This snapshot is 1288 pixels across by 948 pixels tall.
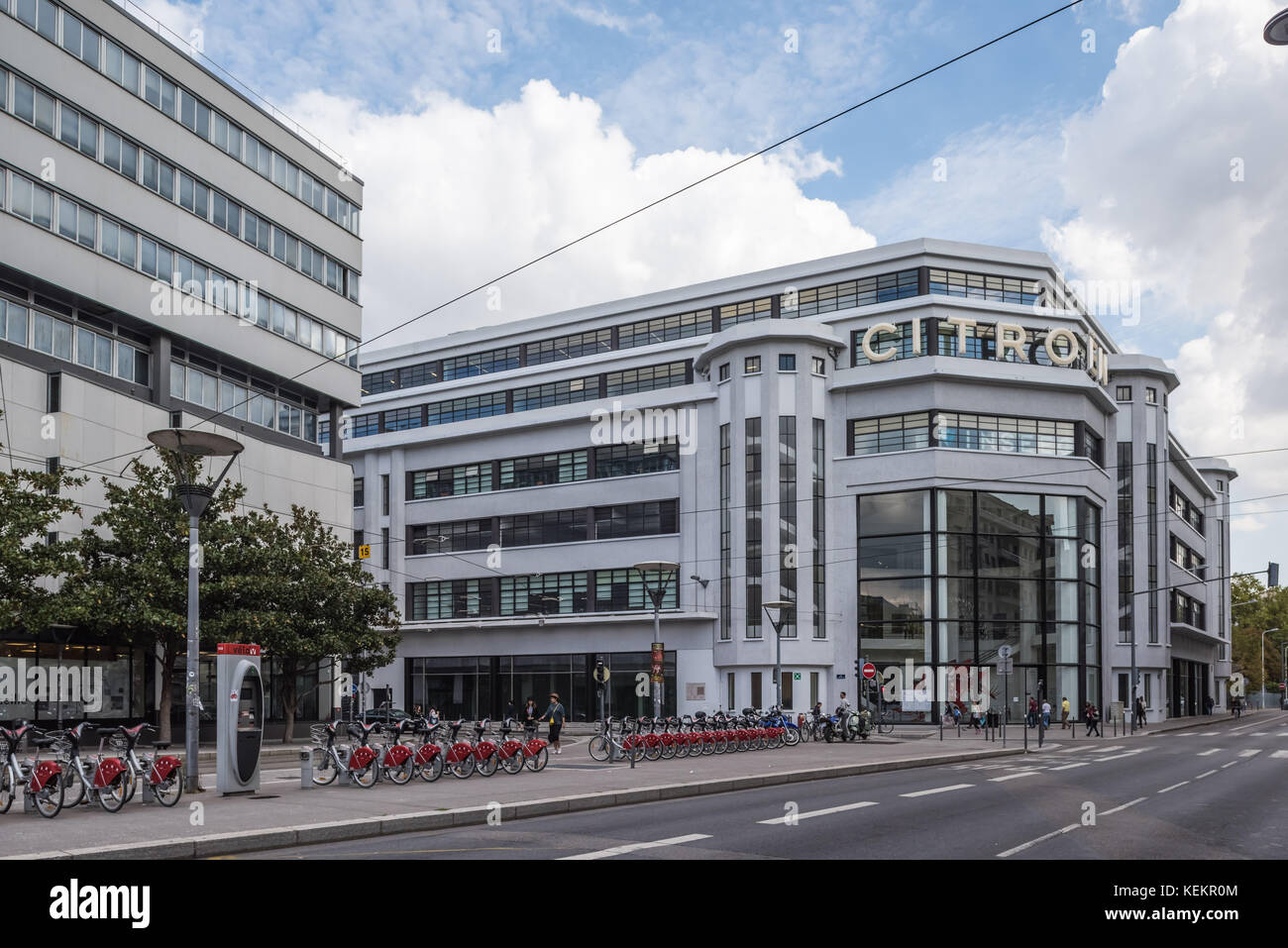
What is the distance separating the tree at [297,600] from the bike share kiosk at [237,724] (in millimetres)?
16715

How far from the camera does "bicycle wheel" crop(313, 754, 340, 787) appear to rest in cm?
2092

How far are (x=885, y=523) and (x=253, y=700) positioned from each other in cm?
4327

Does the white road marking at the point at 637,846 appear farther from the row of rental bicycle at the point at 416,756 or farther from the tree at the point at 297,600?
the tree at the point at 297,600

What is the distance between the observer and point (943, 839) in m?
14.0

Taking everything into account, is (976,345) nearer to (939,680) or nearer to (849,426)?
(849,426)

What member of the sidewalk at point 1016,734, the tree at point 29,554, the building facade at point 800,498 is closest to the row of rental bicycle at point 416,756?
the tree at point 29,554

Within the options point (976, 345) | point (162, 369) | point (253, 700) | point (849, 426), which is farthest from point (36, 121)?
point (976, 345)

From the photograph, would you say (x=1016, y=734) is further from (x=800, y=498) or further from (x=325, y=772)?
(x=325, y=772)

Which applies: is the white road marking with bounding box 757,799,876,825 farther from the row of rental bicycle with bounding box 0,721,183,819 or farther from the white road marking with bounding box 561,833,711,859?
the row of rental bicycle with bounding box 0,721,183,819

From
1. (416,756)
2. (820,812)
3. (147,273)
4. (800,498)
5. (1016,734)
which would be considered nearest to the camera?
(820,812)

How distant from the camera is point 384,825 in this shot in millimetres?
15375

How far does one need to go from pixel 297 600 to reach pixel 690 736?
44.5ft

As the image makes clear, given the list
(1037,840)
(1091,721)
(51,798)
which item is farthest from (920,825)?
(1091,721)

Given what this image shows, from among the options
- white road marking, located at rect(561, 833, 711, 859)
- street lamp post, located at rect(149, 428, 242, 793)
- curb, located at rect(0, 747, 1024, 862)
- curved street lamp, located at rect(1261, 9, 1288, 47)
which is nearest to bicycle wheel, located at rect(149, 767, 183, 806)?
street lamp post, located at rect(149, 428, 242, 793)
